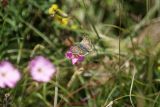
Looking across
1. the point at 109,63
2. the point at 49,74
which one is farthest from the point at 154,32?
the point at 49,74

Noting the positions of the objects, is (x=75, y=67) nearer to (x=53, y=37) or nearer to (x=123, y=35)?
(x=53, y=37)

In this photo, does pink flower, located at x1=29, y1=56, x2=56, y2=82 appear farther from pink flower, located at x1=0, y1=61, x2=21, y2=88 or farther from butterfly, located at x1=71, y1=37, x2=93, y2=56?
butterfly, located at x1=71, y1=37, x2=93, y2=56

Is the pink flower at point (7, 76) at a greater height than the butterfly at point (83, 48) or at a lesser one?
lesser

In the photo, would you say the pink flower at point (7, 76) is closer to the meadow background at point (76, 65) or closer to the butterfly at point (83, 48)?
the meadow background at point (76, 65)

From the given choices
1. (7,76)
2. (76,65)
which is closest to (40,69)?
(7,76)

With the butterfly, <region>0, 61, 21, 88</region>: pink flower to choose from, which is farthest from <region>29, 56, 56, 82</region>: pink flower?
Answer: the butterfly

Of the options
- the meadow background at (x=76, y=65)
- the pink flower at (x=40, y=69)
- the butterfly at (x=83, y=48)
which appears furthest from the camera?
the meadow background at (x=76, y=65)

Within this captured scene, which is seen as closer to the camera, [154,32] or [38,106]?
[38,106]

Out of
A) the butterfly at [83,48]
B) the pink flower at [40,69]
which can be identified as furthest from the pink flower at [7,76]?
the butterfly at [83,48]
